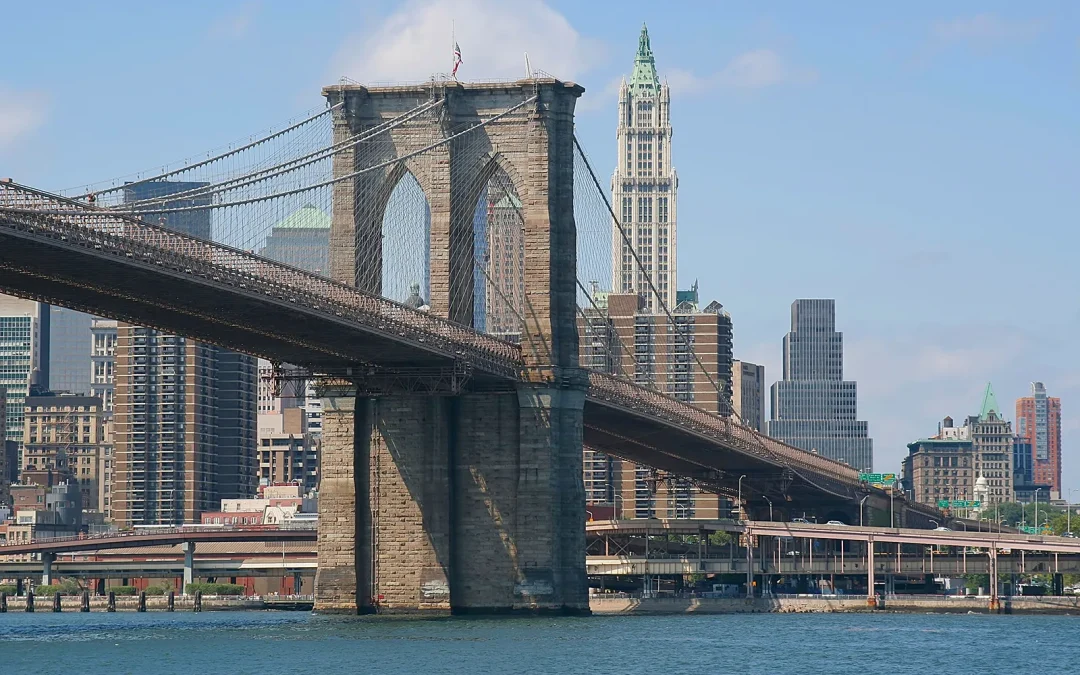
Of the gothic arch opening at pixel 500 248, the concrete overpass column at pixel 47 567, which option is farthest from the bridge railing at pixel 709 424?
the concrete overpass column at pixel 47 567

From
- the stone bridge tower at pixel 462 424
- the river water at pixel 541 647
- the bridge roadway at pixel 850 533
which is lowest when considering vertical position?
the river water at pixel 541 647

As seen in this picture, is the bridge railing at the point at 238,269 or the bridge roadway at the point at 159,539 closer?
the bridge railing at the point at 238,269

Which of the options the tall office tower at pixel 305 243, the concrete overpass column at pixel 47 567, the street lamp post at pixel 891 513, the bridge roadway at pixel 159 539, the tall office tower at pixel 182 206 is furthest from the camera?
the street lamp post at pixel 891 513

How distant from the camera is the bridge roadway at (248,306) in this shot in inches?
2707

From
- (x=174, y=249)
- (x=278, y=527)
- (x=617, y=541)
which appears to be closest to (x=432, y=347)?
(x=174, y=249)

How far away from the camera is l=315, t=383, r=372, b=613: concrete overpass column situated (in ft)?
314

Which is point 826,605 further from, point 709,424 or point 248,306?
point 248,306

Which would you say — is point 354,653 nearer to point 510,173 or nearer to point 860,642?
point 860,642

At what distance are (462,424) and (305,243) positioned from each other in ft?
76.5

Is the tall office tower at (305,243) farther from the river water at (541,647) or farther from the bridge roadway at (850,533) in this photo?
the bridge roadway at (850,533)

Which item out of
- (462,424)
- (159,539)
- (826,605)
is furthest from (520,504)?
(159,539)

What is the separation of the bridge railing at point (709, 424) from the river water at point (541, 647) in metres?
11.5

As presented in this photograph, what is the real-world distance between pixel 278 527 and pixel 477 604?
78589mm

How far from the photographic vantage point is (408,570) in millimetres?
95500
